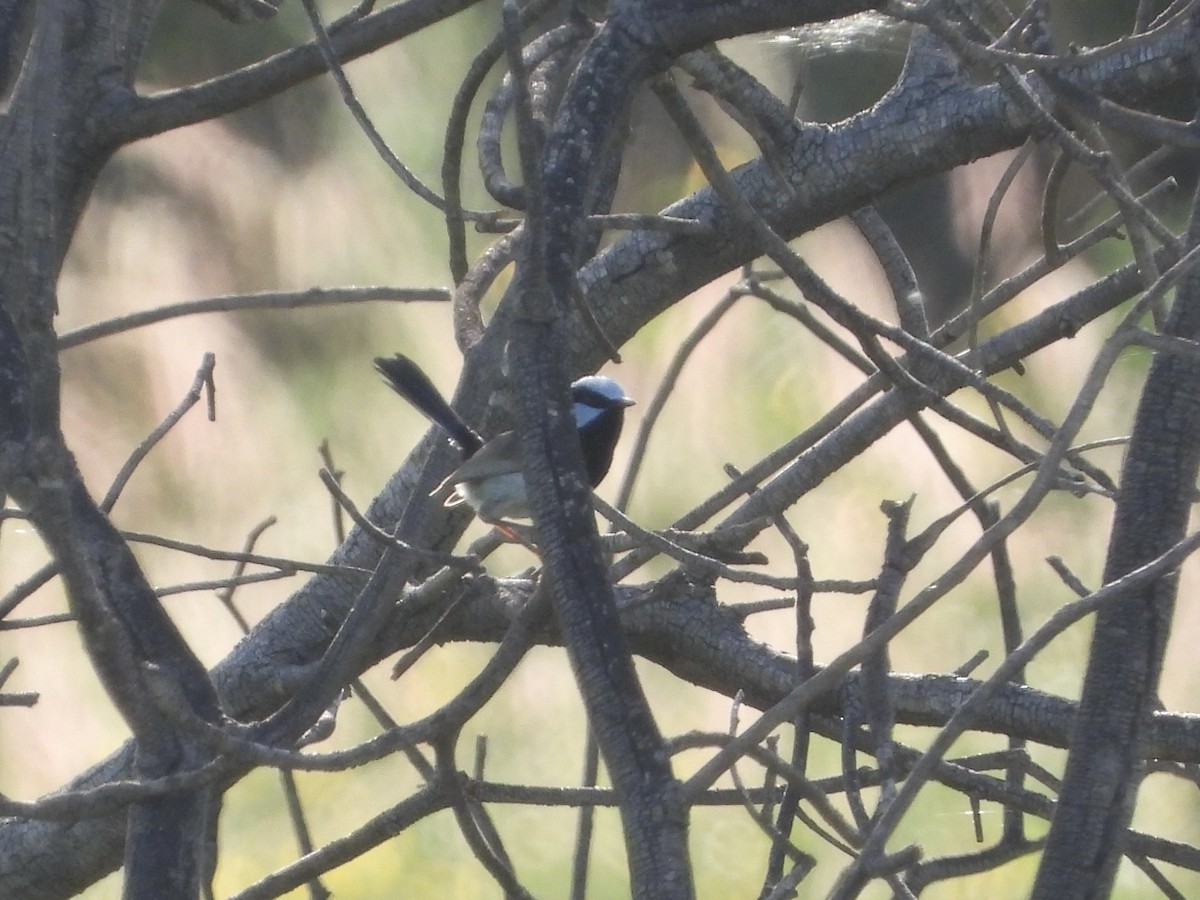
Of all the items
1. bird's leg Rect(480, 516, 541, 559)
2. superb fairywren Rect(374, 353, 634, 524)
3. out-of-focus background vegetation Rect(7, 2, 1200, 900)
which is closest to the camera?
bird's leg Rect(480, 516, 541, 559)

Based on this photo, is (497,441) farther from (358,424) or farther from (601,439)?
(601,439)

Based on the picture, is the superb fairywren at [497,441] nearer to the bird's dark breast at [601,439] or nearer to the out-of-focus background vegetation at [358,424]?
the bird's dark breast at [601,439]

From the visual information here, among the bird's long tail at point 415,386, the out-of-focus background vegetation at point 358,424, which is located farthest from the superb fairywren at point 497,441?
the out-of-focus background vegetation at point 358,424

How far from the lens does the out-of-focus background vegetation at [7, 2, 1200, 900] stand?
192 centimetres

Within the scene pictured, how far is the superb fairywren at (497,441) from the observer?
1.71m

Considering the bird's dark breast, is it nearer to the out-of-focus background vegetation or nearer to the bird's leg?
the out-of-focus background vegetation

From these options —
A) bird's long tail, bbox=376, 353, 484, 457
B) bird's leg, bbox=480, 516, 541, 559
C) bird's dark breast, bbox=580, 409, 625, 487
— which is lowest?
bird's leg, bbox=480, 516, 541, 559

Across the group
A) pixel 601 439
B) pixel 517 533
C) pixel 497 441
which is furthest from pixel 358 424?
pixel 601 439

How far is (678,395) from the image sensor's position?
212 centimetres

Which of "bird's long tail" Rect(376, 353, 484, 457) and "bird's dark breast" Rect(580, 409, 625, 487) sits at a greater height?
"bird's dark breast" Rect(580, 409, 625, 487)

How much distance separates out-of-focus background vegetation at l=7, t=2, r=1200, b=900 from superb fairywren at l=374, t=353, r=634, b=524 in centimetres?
10

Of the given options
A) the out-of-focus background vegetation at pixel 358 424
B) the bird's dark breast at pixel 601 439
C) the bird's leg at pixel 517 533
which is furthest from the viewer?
the bird's dark breast at pixel 601 439

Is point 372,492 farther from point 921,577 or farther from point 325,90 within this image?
point 921,577

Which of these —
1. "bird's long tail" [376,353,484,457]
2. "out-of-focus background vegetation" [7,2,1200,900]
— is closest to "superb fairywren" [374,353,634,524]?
"bird's long tail" [376,353,484,457]
